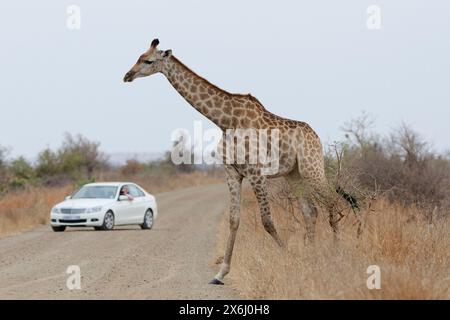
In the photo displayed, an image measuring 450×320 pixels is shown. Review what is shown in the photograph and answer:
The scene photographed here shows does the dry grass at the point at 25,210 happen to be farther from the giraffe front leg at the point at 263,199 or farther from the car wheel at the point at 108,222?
the giraffe front leg at the point at 263,199

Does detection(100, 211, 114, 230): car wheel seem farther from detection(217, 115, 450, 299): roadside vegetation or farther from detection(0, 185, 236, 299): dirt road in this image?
detection(217, 115, 450, 299): roadside vegetation

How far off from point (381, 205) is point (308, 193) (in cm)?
266

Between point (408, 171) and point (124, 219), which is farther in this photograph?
point (124, 219)

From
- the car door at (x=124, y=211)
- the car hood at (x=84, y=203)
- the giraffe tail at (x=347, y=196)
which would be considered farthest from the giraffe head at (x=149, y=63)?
the car door at (x=124, y=211)

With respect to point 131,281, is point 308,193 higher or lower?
higher

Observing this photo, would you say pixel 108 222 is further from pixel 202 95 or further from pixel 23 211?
pixel 202 95

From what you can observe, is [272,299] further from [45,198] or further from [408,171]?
[45,198]

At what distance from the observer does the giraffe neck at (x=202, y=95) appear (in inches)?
545

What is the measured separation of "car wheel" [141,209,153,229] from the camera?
26156mm

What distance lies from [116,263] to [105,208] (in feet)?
29.0

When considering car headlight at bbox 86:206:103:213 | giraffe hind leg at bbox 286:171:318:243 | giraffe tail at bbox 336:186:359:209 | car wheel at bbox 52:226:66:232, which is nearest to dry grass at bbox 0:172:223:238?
car wheel at bbox 52:226:66:232

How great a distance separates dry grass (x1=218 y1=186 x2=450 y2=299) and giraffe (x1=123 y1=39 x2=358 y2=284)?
18.1 inches

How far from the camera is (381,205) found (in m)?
16.8
